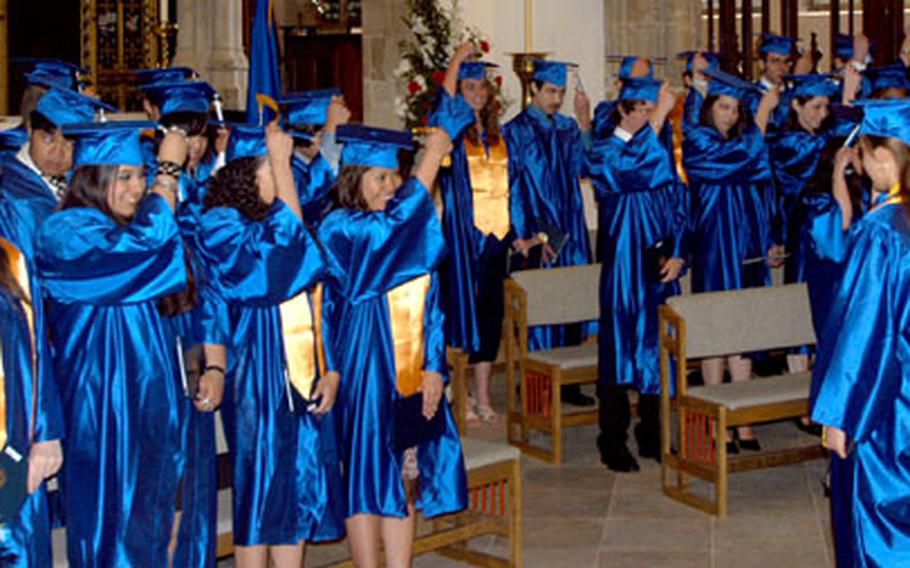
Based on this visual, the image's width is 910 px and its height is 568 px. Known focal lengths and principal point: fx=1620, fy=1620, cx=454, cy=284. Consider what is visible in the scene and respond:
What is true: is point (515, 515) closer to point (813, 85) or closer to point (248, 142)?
point (248, 142)

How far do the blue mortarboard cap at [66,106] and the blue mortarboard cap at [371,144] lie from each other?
2.30 ft

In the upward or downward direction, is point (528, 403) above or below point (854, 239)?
below

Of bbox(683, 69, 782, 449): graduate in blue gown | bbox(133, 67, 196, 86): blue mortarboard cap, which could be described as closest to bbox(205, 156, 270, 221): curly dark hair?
bbox(133, 67, 196, 86): blue mortarboard cap

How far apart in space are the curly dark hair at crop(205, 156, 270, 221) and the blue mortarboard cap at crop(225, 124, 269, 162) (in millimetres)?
18

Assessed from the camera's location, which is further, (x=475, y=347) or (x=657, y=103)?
(x=475, y=347)

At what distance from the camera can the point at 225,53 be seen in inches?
458

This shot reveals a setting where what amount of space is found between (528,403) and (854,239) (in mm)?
3284

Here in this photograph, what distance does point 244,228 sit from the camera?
14.8ft

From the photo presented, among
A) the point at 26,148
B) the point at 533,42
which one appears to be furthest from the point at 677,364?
the point at 533,42

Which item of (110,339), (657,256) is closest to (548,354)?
(657,256)

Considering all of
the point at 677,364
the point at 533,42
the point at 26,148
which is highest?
the point at 533,42

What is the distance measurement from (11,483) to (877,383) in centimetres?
224

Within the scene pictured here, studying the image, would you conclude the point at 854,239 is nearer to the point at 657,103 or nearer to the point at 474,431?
the point at 657,103

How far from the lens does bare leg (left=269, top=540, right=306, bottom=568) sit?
15.3 feet
